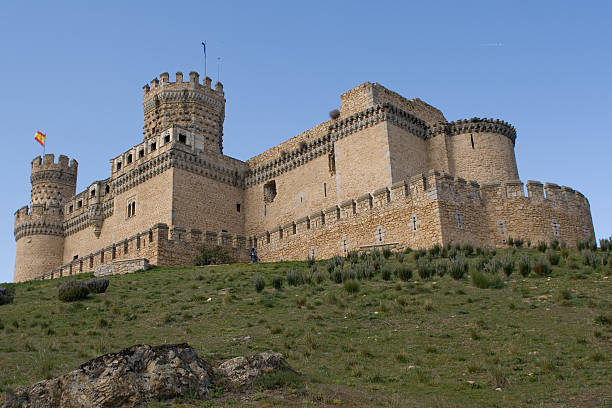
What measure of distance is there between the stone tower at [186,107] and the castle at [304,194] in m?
0.07

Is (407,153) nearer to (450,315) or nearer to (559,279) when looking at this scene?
(559,279)

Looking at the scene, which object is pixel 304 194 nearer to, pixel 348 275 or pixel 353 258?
pixel 353 258

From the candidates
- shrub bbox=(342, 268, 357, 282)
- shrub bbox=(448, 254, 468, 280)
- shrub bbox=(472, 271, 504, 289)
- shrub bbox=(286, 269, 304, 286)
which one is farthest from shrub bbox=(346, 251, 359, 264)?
shrub bbox=(472, 271, 504, 289)

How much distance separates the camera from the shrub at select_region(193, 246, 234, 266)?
2621cm

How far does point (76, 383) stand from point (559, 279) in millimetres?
11706

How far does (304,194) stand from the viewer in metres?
31.0

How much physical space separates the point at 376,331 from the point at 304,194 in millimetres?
18767

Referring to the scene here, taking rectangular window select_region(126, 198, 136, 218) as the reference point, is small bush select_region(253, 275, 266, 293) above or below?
below

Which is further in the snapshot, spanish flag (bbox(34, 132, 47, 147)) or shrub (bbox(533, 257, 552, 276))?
spanish flag (bbox(34, 132, 47, 147))

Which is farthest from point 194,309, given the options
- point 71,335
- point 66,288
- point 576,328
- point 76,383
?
point 576,328

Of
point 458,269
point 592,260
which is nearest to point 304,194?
point 458,269

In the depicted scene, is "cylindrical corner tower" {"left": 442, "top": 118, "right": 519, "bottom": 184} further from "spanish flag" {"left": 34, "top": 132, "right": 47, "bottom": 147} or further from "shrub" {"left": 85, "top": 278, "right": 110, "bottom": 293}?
"spanish flag" {"left": 34, "top": 132, "right": 47, "bottom": 147}

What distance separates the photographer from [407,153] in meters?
28.1

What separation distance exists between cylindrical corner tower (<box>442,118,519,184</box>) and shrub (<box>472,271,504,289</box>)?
1299 centimetres
